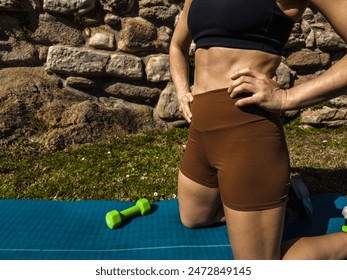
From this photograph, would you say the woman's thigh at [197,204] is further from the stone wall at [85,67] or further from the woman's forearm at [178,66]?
the stone wall at [85,67]

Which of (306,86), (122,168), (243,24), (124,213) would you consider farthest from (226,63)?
Result: (122,168)

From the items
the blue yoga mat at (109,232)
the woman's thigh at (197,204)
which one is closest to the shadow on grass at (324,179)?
the blue yoga mat at (109,232)

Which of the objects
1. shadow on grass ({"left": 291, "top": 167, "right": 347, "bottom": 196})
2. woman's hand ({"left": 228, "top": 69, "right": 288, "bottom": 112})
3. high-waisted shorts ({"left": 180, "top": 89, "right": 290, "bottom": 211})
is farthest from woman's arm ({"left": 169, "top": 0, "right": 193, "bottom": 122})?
shadow on grass ({"left": 291, "top": 167, "right": 347, "bottom": 196})

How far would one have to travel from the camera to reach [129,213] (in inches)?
92.8

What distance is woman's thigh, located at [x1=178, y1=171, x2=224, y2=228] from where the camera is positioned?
199cm

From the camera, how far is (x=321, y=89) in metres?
1.38

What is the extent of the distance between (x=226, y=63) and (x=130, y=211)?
1.23 metres

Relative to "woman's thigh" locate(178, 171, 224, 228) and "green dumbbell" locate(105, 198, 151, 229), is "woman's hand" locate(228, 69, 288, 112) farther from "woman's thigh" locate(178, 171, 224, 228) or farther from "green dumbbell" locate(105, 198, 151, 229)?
"green dumbbell" locate(105, 198, 151, 229)

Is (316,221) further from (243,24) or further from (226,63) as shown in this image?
(243,24)

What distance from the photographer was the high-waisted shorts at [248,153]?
155 centimetres

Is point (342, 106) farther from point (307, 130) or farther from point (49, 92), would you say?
point (49, 92)

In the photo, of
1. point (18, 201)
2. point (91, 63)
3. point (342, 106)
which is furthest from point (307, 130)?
point (18, 201)

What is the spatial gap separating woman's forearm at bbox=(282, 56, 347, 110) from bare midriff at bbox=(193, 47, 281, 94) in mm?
179

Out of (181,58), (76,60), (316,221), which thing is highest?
(181,58)
